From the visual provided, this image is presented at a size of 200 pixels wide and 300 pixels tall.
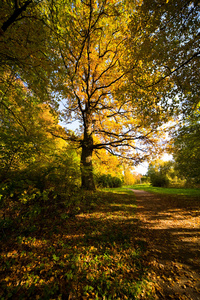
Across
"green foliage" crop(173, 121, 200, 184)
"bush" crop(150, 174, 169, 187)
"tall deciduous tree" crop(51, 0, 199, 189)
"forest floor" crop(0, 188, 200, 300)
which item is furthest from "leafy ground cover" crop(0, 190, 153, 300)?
"bush" crop(150, 174, 169, 187)

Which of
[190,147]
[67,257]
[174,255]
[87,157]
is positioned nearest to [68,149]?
[87,157]

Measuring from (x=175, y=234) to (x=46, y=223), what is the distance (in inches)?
189

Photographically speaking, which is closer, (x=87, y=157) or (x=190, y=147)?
(x=87, y=157)

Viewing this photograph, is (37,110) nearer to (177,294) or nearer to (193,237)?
(177,294)

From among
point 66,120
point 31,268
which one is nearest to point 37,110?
point 66,120

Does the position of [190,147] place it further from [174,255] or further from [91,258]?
[91,258]

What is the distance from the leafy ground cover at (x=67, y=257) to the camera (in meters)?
1.90

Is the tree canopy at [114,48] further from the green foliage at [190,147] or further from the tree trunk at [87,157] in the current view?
the green foliage at [190,147]

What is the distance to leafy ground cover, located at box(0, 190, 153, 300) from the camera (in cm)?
190

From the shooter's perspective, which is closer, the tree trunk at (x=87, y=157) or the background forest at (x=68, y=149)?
the background forest at (x=68, y=149)

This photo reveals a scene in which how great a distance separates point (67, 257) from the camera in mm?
2559

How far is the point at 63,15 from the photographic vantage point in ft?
13.1

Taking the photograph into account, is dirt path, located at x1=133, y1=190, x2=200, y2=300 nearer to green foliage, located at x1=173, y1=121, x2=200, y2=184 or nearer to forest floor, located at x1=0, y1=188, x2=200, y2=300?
forest floor, located at x1=0, y1=188, x2=200, y2=300

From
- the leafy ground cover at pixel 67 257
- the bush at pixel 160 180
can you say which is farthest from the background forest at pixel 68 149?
the bush at pixel 160 180
